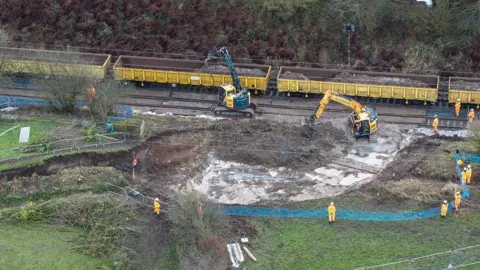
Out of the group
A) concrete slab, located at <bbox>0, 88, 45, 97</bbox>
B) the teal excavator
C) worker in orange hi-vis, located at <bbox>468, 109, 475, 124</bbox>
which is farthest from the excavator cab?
concrete slab, located at <bbox>0, 88, 45, 97</bbox>

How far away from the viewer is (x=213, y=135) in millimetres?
41469

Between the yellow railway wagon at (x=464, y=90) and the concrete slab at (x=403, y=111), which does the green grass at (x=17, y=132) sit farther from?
the yellow railway wagon at (x=464, y=90)

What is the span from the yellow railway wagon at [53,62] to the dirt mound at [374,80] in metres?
16.0

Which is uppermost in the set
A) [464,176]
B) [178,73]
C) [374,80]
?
[178,73]

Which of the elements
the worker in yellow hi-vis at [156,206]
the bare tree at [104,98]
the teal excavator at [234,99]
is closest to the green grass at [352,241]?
the worker in yellow hi-vis at [156,206]

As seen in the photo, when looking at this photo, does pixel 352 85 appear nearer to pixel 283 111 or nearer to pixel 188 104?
pixel 283 111

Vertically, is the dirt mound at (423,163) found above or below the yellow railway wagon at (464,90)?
below

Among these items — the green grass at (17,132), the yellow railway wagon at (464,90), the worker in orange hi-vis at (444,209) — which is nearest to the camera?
the worker in orange hi-vis at (444,209)

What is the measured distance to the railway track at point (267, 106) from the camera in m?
42.8

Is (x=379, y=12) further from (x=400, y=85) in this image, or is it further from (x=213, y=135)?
(x=213, y=135)

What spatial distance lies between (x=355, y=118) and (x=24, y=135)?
64.4 feet

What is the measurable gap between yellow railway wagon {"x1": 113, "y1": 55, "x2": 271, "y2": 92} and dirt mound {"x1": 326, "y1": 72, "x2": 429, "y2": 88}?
489 cm

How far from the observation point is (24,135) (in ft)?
133

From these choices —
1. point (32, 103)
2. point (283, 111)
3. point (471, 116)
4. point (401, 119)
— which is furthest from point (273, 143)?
point (32, 103)
